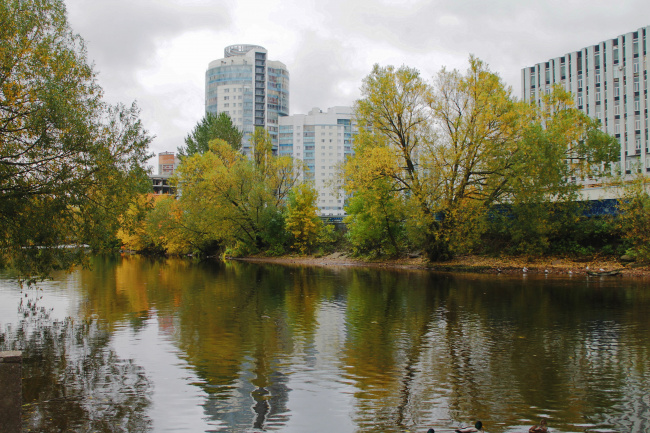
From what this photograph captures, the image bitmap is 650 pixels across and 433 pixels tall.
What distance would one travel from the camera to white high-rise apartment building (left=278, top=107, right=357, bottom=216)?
18038cm

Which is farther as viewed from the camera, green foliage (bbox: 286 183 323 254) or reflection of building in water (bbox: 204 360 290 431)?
green foliage (bbox: 286 183 323 254)

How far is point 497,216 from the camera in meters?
45.2

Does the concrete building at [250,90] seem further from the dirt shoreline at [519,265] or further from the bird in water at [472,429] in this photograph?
the bird in water at [472,429]

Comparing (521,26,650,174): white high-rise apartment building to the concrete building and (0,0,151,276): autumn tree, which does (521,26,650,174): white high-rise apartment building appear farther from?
the concrete building

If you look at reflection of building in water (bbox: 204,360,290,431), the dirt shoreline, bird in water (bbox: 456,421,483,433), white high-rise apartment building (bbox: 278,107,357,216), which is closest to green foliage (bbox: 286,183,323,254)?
the dirt shoreline

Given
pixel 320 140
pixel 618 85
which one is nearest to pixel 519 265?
pixel 618 85

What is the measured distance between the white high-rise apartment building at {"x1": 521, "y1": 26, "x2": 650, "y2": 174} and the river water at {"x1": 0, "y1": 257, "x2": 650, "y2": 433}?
7930cm

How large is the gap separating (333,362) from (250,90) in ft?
554

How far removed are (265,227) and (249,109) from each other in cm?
11177

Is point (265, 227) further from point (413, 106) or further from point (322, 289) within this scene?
point (322, 289)

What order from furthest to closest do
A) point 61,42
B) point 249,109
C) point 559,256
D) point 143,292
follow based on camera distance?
point 249,109
point 559,256
point 143,292
point 61,42

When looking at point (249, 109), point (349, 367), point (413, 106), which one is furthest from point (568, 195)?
point (249, 109)

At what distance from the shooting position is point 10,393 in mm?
5688

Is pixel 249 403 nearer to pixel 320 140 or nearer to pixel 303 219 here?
pixel 303 219
